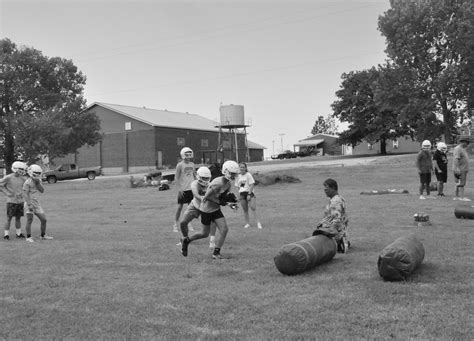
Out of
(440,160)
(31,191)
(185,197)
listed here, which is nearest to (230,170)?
(185,197)

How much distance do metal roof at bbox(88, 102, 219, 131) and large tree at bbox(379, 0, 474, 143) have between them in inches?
1072

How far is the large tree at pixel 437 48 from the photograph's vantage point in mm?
44250

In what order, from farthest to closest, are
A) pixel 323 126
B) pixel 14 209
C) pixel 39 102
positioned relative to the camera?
1. pixel 323 126
2. pixel 39 102
3. pixel 14 209

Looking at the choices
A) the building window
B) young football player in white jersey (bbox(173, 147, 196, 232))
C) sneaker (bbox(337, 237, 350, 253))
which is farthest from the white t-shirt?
the building window

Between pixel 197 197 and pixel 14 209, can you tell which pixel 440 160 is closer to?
pixel 197 197

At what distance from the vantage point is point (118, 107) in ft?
226

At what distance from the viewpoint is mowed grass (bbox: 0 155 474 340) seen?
5195 mm

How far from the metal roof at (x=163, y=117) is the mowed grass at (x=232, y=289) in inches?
2127

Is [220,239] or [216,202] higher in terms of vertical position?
[216,202]

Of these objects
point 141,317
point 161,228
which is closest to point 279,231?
point 161,228

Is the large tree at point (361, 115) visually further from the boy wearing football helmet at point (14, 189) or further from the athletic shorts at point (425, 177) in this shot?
the boy wearing football helmet at point (14, 189)

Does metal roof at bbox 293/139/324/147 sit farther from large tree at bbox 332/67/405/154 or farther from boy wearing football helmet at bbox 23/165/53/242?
boy wearing football helmet at bbox 23/165/53/242

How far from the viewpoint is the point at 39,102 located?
46.8 m

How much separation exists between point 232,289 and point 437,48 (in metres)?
46.1
